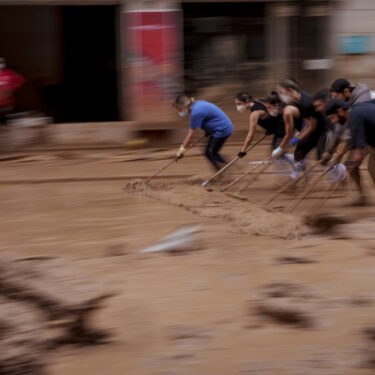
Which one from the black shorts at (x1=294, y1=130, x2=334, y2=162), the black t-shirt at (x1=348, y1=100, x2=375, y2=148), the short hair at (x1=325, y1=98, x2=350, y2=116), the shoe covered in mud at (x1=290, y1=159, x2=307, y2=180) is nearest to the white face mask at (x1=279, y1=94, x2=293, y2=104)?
the black shorts at (x1=294, y1=130, x2=334, y2=162)

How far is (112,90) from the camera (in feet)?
50.6

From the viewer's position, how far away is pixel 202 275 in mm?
5969

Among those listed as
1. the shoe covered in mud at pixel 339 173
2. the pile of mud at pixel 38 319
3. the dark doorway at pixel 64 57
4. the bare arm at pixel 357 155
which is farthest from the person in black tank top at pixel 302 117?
the dark doorway at pixel 64 57

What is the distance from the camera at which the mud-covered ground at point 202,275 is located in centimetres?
452

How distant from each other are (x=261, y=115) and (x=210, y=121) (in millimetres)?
790

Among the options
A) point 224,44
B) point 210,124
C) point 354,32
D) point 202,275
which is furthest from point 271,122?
point 354,32

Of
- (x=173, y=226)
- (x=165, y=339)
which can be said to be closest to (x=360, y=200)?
(x=173, y=226)

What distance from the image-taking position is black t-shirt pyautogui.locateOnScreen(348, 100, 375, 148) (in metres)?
7.62

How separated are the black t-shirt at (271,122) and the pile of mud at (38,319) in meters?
4.38

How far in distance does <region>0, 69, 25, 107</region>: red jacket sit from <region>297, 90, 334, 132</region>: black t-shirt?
6.85 metres

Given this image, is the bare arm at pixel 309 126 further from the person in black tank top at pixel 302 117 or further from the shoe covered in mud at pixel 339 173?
the shoe covered in mud at pixel 339 173

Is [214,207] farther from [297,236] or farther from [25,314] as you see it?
[25,314]

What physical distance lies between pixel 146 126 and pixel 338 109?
6.44 m

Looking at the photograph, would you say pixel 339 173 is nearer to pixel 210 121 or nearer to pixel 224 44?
pixel 210 121
